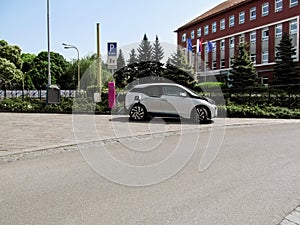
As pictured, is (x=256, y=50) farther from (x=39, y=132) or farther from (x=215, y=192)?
(x=215, y=192)

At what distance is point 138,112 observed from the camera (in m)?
14.2

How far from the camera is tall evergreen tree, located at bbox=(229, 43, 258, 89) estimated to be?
130 ft

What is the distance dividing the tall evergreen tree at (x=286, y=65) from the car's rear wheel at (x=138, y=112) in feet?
96.0

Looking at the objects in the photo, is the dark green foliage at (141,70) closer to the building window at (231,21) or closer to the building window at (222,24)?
the building window at (231,21)

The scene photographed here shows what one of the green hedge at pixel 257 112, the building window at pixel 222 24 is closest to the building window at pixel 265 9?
the building window at pixel 222 24

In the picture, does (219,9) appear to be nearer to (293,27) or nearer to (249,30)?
(249,30)

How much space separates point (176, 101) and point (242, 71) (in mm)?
28372

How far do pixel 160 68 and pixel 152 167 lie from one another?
9.84 m

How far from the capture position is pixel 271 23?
153 ft

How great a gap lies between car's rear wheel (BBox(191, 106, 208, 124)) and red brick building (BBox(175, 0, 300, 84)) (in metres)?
27.6

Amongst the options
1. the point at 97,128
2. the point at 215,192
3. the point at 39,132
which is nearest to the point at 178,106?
the point at 97,128

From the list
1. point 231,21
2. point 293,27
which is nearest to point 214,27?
point 231,21

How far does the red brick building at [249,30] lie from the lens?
4412 cm

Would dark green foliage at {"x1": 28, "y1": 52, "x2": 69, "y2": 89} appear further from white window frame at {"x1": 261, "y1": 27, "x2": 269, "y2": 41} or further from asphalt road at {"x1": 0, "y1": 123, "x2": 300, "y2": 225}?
asphalt road at {"x1": 0, "y1": 123, "x2": 300, "y2": 225}
